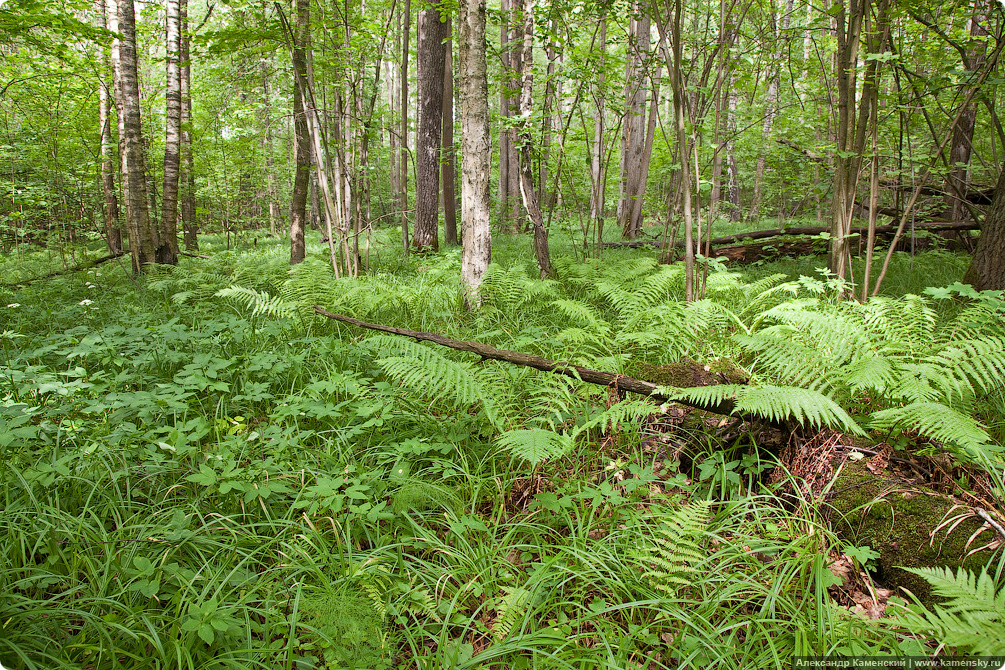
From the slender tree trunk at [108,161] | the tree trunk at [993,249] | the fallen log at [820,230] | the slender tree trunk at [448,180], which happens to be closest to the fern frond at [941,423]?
the tree trunk at [993,249]

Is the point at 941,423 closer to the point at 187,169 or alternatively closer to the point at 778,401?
the point at 778,401

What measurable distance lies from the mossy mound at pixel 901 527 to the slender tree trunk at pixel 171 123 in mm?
8654

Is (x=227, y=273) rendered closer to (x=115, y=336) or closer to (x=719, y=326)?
(x=115, y=336)

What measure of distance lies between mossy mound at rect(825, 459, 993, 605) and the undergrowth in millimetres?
129

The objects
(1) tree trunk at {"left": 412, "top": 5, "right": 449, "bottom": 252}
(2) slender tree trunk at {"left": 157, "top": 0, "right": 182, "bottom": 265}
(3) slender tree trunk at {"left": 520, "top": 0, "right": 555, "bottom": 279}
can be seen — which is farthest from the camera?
(1) tree trunk at {"left": 412, "top": 5, "right": 449, "bottom": 252}

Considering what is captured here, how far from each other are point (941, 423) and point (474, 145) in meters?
3.89

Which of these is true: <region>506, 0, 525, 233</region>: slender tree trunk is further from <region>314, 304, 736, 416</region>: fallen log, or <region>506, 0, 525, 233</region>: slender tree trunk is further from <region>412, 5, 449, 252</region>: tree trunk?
<region>314, 304, 736, 416</region>: fallen log

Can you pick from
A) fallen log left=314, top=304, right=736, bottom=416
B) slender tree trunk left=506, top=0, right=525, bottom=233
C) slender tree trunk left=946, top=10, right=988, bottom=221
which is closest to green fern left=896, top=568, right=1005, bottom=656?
fallen log left=314, top=304, right=736, bottom=416

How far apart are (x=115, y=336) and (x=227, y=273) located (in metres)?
3.82

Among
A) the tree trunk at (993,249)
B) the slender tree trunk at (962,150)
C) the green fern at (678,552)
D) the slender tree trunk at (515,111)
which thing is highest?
the slender tree trunk at (515,111)

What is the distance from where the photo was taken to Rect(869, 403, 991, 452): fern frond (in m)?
1.73

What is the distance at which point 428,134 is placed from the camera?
8.24 m

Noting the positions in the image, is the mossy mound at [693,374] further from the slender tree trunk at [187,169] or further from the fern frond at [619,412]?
the slender tree trunk at [187,169]

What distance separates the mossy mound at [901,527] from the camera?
5.79ft
